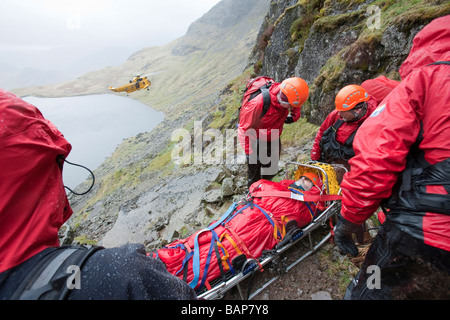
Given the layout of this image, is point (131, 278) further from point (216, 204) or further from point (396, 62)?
point (396, 62)

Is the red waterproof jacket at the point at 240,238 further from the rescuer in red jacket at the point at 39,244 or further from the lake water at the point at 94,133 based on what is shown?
the lake water at the point at 94,133

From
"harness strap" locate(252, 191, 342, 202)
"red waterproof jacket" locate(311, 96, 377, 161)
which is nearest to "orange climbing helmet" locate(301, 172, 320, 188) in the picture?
"harness strap" locate(252, 191, 342, 202)

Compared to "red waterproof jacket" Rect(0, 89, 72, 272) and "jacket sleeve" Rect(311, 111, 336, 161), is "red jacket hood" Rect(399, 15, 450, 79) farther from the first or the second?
"red waterproof jacket" Rect(0, 89, 72, 272)

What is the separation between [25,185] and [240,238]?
240 cm

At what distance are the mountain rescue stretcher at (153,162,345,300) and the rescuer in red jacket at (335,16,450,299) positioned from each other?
137 cm

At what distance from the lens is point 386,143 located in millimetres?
1516

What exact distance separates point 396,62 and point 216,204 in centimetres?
610

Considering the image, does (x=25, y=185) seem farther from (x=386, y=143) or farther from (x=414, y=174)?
(x=414, y=174)

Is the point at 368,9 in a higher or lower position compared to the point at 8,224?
higher

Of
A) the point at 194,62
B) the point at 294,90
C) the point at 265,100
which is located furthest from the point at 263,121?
the point at 194,62

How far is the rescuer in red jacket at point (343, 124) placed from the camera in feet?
11.3

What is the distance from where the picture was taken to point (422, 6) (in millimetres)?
5191
